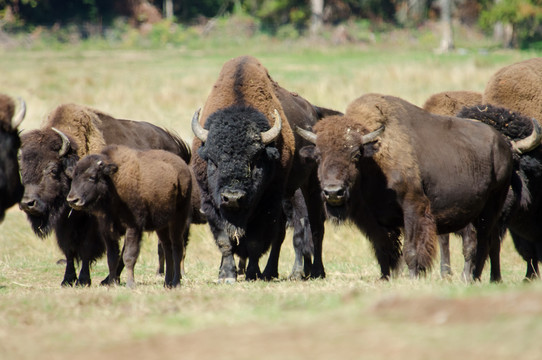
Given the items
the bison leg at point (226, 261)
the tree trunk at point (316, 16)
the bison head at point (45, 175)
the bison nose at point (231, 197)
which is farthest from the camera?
the tree trunk at point (316, 16)

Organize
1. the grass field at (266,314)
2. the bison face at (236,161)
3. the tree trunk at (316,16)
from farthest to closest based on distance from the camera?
the tree trunk at (316,16) < the bison face at (236,161) < the grass field at (266,314)

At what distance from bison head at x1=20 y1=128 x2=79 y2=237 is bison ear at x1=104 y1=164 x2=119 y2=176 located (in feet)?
5.51

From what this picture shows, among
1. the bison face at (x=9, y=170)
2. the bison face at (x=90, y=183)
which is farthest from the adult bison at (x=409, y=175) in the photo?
the bison face at (x=9, y=170)

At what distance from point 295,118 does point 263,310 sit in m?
6.32

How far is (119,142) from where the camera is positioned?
12.7 meters

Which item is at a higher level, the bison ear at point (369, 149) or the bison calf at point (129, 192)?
the bison ear at point (369, 149)

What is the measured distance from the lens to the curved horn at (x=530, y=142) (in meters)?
11.3

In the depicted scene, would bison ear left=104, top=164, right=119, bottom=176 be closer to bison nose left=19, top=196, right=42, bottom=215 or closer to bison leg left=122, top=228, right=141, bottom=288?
bison leg left=122, top=228, right=141, bottom=288

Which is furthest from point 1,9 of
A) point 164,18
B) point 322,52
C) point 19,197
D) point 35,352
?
point 35,352

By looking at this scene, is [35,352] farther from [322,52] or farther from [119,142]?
[322,52]

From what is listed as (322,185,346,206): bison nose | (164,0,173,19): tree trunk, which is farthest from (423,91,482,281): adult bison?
(164,0,173,19): tree trunk

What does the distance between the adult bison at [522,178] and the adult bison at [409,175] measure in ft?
1.54

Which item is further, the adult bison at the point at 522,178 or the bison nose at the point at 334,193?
the adult bison at the point at 522,178

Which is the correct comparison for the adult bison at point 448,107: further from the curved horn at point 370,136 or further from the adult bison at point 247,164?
the curved horn at point 370,136
